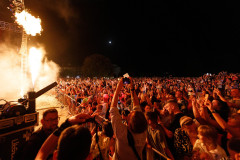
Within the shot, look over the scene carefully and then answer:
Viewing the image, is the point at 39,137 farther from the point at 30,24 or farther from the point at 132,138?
the point at 30,24

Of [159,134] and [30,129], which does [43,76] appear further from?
[159,134]

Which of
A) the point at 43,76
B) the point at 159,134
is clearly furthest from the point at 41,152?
the point at 43,76

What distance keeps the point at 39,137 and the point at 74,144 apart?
127 centimetres

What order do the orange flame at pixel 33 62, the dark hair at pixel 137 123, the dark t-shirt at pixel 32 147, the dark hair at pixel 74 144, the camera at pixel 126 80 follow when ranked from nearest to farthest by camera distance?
the dark hair at pixel 74 144 < the dark hair at pixel 137 123 < the dark t-shirt at pixel 32 147 < the camera at pixel 126 80 < the orange flame at pixel 33 62

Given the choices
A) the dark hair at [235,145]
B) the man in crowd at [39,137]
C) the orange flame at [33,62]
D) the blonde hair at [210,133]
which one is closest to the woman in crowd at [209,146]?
the blonde hair at [210,133]

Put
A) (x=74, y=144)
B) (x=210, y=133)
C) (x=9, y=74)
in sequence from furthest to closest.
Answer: (x=9, y=74) → (x=210, y=133) → (x=74, y=144)

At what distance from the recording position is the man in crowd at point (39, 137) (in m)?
1.92

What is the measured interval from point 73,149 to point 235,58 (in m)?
52.3

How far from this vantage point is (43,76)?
24047 millimetres

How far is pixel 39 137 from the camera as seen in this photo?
81.7 inches

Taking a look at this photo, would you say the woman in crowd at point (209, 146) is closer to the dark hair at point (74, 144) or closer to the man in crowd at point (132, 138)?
the man in crowd at point (132, 138)

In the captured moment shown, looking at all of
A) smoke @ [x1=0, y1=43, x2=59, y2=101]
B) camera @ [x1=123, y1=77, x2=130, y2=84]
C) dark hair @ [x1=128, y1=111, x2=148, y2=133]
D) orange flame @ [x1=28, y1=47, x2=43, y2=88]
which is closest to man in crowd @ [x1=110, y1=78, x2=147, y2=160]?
dark hair @ [x1=128, y1=111, x2=148, y2=133]

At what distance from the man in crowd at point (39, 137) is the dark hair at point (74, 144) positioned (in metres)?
1.09

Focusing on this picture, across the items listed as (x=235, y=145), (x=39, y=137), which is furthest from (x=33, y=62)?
(x=235, y=145)
